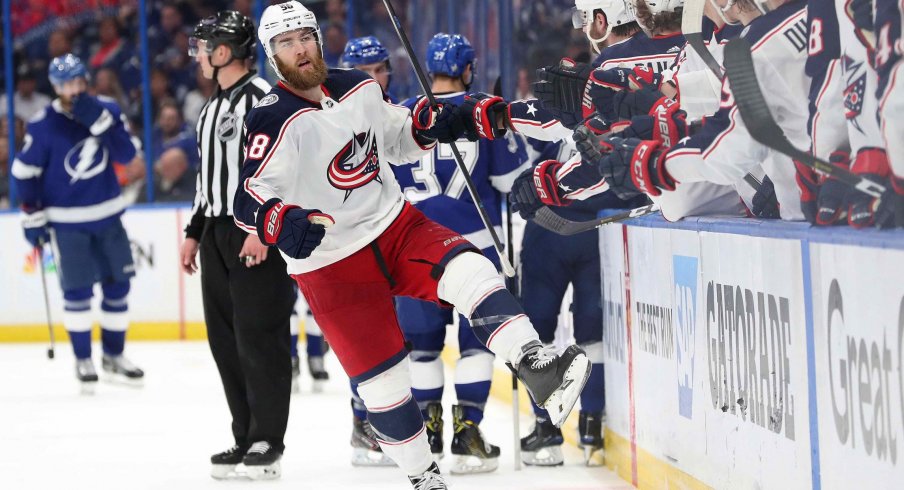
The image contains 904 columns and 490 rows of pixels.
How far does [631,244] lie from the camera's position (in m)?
4.00

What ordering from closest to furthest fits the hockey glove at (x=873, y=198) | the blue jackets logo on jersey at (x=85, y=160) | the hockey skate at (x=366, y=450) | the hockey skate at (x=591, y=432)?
the hockey glove at (x=873, y=198) < the hockey skate at (x=591, y=432) < the hockey skate at (x=366, y=450) < the blue jackets logo on jersey at (x=85, y=160)

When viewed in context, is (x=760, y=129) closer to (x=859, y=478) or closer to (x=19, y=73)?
(x=859, y=478)

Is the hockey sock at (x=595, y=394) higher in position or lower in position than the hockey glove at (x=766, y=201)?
lower

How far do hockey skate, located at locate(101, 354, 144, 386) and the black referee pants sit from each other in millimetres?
2730

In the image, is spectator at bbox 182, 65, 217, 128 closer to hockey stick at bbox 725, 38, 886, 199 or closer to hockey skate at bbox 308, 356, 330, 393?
hockey skate at bbox 308, 356, 330, 393

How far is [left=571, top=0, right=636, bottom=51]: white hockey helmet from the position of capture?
3.84 meters

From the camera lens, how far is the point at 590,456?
4.40 meters

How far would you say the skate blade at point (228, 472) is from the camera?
448cm

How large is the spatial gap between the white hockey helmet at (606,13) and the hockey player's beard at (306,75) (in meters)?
0.81

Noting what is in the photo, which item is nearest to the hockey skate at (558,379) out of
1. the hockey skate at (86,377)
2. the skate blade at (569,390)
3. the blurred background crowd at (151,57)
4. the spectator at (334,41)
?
the skate blade at (569,390)

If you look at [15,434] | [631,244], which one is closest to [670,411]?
[631,244]

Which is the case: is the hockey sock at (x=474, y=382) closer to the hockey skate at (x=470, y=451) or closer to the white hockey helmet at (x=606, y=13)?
the hockey skate at (x=470, y=451)

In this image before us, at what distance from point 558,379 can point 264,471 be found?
5.76ft

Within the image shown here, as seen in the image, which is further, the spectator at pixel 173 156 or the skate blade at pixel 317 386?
the spectator at pixel 173 156
